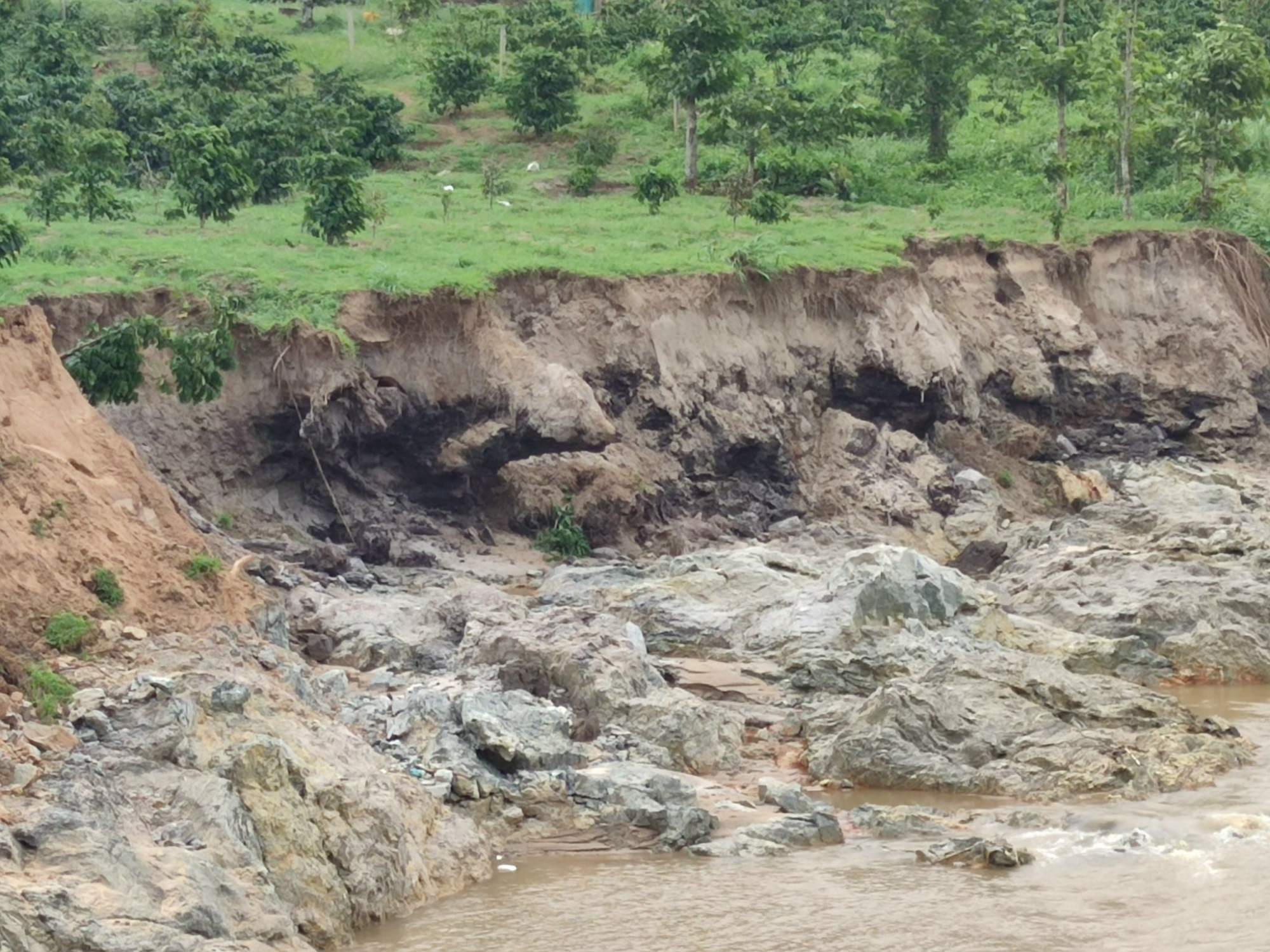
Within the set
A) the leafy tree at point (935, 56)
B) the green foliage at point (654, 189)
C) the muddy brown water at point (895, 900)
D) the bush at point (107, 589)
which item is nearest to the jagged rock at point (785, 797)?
the muddy brown water at point (895, 900)

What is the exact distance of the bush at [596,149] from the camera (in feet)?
129

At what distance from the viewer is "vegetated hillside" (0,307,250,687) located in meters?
13.5

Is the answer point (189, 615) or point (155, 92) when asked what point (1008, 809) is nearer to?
point (189, 615)

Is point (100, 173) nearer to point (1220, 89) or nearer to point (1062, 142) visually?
point (1062, 142)

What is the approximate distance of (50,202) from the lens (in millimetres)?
30156

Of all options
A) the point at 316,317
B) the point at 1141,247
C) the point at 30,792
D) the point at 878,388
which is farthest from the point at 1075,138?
the point at 30,792

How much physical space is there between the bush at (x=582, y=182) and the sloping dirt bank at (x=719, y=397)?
7922mm

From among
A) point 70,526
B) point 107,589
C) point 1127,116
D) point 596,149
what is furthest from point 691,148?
point 107,589

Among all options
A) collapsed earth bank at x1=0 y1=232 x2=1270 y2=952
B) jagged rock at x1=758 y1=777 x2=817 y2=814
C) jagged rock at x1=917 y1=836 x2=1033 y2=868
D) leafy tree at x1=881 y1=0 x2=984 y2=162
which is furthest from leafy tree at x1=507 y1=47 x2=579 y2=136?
jagged rock at x1=917 y1=836 x2=1033 y2=868

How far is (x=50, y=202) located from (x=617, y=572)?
12.8m

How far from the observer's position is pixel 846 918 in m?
12.5

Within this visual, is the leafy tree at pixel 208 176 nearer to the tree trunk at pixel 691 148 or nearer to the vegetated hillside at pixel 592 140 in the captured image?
the vegetated hillside at pixel 592 140

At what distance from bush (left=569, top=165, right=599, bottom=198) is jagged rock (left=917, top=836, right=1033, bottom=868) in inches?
961

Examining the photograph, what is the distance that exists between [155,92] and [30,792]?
31607 mm
